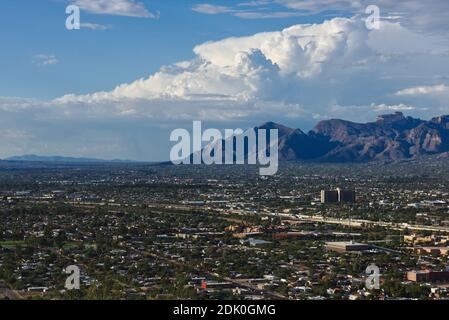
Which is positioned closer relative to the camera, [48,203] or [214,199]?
[48,203]

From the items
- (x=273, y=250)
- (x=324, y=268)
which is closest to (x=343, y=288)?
(x=324, y=268)

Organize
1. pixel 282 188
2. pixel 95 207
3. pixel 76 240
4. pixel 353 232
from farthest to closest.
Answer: pixel 282 188
pixel 95 207
pixel 353 232
pixel 76 240

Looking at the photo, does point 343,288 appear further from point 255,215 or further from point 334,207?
point 334,207

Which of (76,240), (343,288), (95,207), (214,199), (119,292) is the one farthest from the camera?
(214,199)

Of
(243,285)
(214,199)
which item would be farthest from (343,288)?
(214,199)

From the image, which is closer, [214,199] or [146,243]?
[146,243]

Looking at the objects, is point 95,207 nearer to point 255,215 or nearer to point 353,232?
point 255,215
